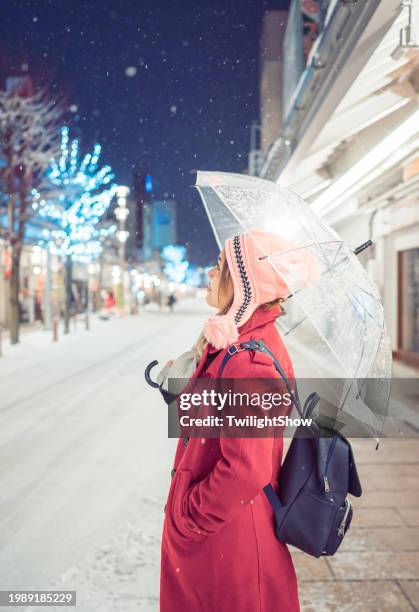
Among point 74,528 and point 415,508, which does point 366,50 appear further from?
point 74,528

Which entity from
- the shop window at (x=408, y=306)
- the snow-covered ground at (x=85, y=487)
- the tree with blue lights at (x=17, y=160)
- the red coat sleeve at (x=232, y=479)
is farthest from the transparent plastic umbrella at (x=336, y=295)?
the tree with blue lights at (x=17, y=160)

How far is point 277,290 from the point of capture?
198 cm

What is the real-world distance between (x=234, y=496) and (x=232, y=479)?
0.06 metres

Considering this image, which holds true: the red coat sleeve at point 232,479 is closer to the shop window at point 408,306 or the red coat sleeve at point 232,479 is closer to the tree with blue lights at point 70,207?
the shop window at point 408,306

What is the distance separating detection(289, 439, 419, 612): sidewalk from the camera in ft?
11.1

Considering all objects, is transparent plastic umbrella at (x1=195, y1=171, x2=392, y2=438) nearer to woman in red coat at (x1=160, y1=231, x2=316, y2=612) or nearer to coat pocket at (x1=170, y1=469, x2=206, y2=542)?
woman in red coat at (x1=160, y1=231, x2=316, y2=612)

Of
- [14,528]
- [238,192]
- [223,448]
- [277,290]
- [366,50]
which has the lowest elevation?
[14,528]

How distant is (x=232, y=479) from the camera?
5.61 feet

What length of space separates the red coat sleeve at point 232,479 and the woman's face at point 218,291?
0.97 ft

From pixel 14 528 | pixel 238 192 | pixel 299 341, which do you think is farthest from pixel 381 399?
pixel 299 341

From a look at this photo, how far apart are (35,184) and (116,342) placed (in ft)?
20.1

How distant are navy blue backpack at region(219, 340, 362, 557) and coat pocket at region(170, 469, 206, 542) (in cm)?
27

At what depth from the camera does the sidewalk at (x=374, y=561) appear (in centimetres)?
338

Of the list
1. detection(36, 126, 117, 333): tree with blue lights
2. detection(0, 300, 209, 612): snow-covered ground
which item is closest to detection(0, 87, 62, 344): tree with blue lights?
detection(36, 126, 117, 333): tree with blue lights
